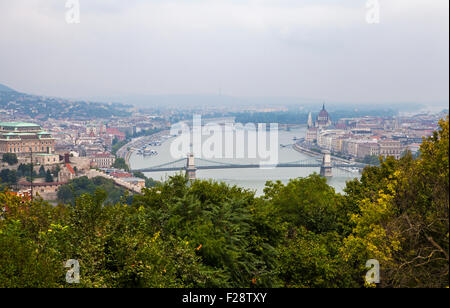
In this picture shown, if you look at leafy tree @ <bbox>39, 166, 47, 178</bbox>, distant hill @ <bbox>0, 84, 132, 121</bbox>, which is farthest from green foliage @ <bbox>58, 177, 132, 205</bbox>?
distant hill @ <bbox>0, 84, 132, 121</bbox>

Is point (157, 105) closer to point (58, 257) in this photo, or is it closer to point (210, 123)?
point (210, 123)

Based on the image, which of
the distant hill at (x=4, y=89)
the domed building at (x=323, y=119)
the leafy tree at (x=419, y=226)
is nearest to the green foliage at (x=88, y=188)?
the distant hill at (x=4, y=89)

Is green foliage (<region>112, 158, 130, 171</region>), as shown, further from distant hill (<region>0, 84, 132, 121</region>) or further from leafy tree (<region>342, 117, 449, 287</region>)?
leafy tree (<region>342, 117, 449, 287</region>)

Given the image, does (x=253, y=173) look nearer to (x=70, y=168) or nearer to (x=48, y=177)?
(x=70, y=168)

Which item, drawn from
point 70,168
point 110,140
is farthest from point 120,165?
point 110,140
